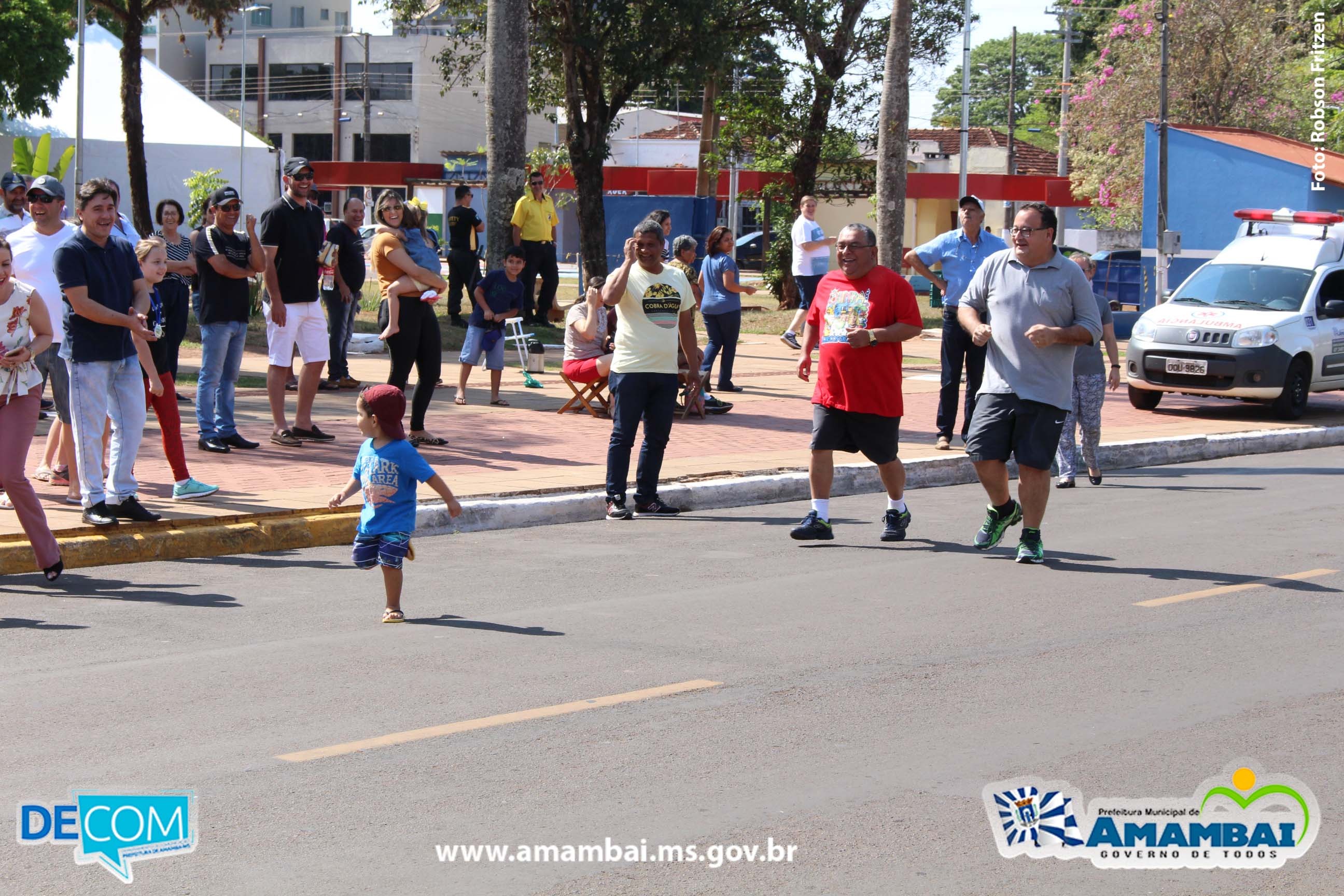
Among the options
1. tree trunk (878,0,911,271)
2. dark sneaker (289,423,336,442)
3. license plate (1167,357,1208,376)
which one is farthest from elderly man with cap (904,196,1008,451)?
tree trunk (878,0,911,271)

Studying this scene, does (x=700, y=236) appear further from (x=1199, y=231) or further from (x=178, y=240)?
(x=178, y=240)

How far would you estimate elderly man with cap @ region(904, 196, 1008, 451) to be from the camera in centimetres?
1280

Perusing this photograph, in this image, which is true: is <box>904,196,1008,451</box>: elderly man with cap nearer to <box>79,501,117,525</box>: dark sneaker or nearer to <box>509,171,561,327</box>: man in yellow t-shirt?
<box>79,501,117,525</box>: dark sneaker

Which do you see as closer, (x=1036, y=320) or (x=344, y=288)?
(x=1036, y=320)

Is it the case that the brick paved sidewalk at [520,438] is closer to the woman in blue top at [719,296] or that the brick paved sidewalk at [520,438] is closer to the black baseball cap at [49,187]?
the woman in blue top at [719,296]

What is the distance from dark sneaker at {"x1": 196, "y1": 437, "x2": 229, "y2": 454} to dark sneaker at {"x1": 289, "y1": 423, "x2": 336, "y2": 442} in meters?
0.55

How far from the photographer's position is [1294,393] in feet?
55.8

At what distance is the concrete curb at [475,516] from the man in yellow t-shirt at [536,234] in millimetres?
9055

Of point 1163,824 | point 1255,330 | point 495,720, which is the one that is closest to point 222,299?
point 495,720

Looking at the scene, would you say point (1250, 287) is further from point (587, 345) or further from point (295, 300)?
point (295, 300)

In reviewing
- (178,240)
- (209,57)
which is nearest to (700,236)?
(178,240)

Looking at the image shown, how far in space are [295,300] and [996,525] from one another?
5500mm

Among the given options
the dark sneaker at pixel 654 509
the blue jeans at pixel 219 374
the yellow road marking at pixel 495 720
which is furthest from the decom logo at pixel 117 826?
the blue jeans at pixel 219 374

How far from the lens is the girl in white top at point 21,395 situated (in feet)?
25.8
